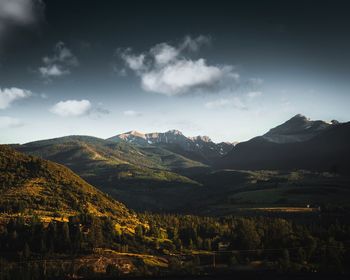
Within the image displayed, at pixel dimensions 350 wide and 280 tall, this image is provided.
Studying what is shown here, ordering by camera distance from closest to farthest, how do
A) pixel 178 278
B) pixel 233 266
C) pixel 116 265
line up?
pixel 178 278 < pixel 233 266 < pixel 116 265

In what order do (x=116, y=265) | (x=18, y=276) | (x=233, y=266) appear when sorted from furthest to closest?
(x=116, y=265) → (x=233, y=266) → (x=18, y=276)

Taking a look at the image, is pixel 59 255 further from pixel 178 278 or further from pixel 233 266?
pixel 178 278

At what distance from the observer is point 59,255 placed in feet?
628

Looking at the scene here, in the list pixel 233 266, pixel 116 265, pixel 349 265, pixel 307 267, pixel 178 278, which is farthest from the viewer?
pixel 116 265

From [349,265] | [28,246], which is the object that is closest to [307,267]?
[349,265]

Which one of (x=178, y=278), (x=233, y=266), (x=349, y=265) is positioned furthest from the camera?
(x=233, y=266)

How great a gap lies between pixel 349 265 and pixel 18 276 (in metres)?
104

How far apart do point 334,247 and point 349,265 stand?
2857 centimetres

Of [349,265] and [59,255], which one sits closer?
[349,265]

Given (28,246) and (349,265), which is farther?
(28,246)

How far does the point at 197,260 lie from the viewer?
190875 mm

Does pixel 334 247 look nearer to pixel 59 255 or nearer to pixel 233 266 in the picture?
pixel 233 266

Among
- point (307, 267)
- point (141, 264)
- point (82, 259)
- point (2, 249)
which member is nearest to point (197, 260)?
point (141, 264)

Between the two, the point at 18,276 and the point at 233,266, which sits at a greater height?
the point at 18,276
